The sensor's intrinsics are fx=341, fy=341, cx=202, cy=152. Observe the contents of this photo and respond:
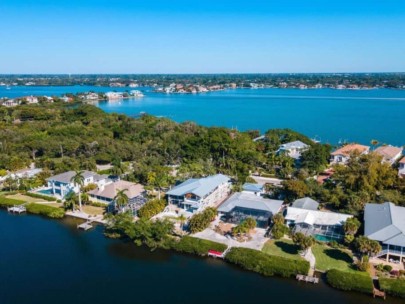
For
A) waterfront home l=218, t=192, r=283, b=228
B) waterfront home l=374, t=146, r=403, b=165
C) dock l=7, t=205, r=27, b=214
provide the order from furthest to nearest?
waterfront home l=374, t=146, r=403, b=165, dock l=7, t=205, r=27, b=214, waterfront home l=218, t=192, r=283, b=228

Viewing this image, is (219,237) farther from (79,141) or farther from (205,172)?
(79,141)

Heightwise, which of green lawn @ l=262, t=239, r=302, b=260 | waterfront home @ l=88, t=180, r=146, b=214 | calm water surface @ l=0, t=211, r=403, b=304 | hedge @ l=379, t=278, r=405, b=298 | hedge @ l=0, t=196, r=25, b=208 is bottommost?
calm water surface @ l=0, t=211, r=403, b=304

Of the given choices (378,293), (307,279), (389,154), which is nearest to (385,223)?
(378,293)

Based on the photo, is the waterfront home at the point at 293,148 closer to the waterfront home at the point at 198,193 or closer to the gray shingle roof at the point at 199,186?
the gray shingle roof at the point at 199,186

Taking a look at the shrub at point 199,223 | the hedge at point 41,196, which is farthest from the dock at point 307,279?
the hedge at point 41,196

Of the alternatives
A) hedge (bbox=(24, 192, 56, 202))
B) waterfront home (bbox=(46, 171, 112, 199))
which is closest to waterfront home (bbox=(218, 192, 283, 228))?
waterfront home (bbox=(46, 171, 112, 199))

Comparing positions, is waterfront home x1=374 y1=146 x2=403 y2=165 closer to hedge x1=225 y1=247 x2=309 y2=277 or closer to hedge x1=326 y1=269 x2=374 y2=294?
hedge x1=326 y1=269 x2=374 y2=294

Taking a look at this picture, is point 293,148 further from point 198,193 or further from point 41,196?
point 41,196

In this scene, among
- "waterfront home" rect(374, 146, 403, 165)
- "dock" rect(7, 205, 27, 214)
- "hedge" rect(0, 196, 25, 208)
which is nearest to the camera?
"dock" rect(7, 205, 27, 214)

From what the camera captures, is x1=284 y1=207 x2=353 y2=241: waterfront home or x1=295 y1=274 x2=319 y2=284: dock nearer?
x1=295 y1=274 x2=319 y2=284: dock
